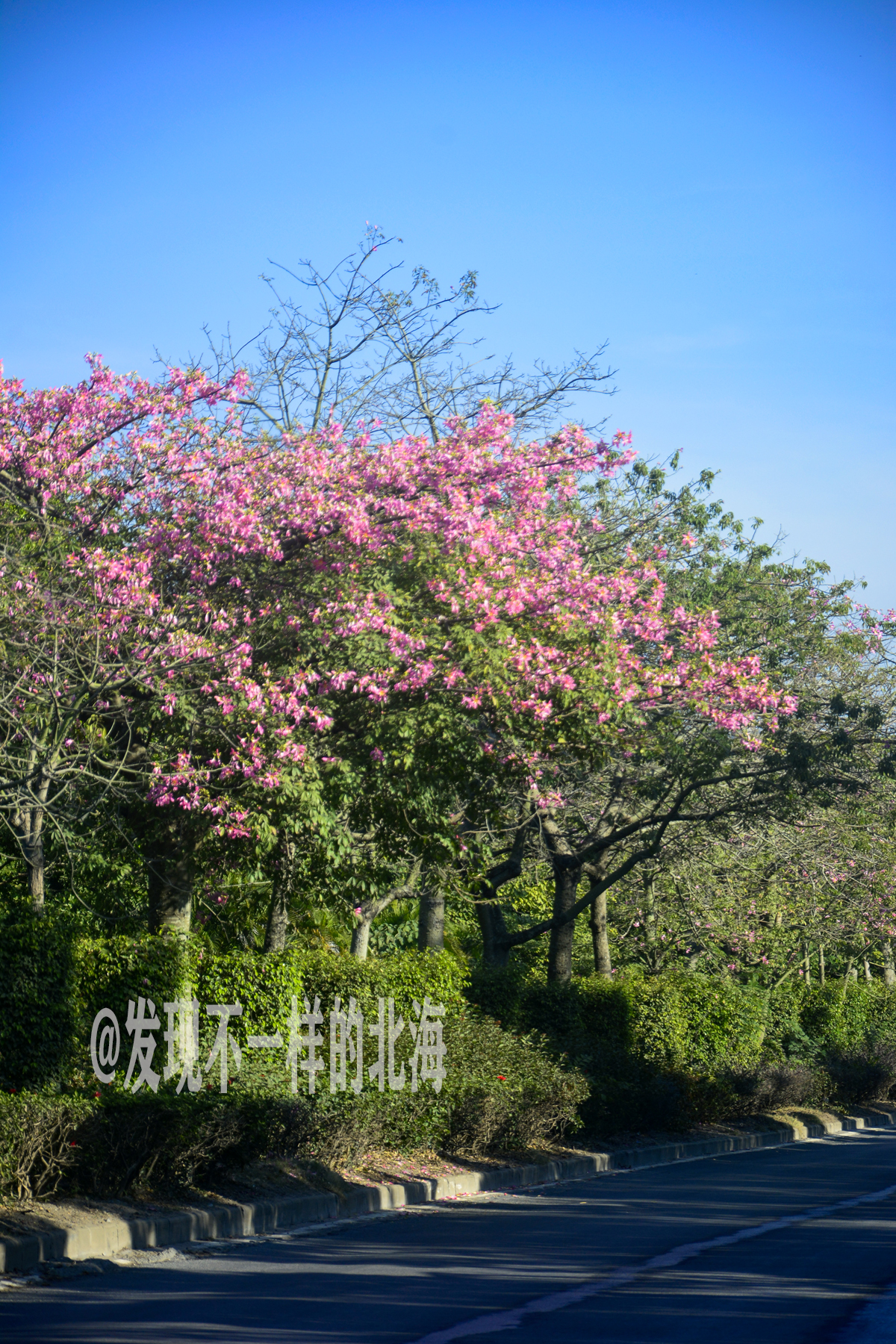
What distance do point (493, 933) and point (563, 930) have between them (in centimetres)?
152

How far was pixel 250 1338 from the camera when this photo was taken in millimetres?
6734

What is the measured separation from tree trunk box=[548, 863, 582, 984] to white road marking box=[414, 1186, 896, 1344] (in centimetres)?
1009

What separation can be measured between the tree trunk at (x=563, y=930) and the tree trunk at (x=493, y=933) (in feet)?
2.82

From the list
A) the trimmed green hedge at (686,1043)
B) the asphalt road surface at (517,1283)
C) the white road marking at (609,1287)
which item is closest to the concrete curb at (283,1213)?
the asphalt road surface at (517,1283)

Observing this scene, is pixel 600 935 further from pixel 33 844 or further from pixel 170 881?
pixel 33 844

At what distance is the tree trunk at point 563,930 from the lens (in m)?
23.3

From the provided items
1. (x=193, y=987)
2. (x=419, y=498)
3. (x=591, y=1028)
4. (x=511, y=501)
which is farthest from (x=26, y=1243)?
(x=591, y=1028)

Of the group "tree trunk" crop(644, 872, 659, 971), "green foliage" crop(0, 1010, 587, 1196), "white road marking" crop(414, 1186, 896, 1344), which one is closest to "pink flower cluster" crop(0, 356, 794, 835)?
"green foliage" crop(0, 1010, 587, 1196)

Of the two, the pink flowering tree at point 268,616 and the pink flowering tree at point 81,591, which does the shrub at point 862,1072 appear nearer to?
the pink flowering tree at point 268,616

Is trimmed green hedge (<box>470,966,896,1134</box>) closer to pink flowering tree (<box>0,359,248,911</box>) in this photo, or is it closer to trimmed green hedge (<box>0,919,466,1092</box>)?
trimmed green hedge (<box>0,919,466,1092</box>)

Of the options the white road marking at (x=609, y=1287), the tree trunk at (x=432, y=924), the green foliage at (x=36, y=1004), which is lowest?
the white road marking at (x=609, y=1287)

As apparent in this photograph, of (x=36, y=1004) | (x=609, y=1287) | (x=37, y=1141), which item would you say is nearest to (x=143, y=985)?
(x=36, y=1004)

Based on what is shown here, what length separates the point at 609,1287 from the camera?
28.1 feet

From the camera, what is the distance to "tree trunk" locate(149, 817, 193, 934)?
13.8m
